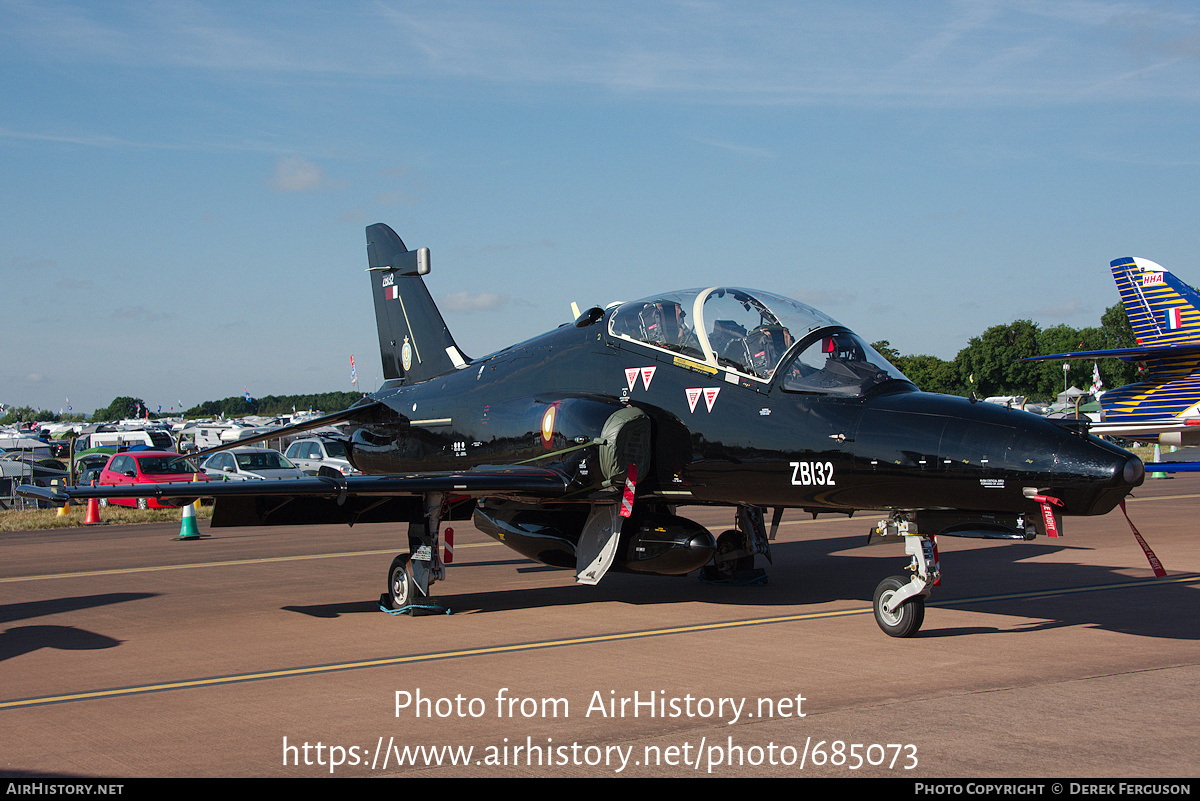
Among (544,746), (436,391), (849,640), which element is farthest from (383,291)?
(544,746)

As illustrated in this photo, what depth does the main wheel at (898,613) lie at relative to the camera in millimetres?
8062

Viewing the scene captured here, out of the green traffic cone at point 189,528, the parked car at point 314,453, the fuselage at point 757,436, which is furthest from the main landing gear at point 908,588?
the parked car at point 314,453

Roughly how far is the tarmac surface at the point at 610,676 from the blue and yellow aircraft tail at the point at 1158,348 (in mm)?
8959

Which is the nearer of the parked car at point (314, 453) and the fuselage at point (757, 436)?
the fuselage at point (757, 436)

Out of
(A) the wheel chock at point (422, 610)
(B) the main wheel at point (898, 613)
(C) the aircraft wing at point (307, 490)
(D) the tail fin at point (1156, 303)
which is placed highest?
(D) the tail fin at point (1156, 303)

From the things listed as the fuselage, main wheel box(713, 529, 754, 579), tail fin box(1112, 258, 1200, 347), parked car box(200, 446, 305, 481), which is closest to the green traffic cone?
parked car box(200, 446, 305, 481)

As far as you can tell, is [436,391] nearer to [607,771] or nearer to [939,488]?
[939,488]

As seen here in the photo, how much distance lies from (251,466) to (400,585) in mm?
19944

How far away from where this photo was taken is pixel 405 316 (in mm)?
15344

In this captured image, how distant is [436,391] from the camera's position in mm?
12984

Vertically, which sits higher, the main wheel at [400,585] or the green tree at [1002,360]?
the green tree at [1002,360]

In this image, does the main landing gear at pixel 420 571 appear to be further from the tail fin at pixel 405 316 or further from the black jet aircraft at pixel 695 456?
the tail fin at pixel 405 316

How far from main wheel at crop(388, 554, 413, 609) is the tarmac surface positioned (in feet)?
1.26

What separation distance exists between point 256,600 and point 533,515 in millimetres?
3392
